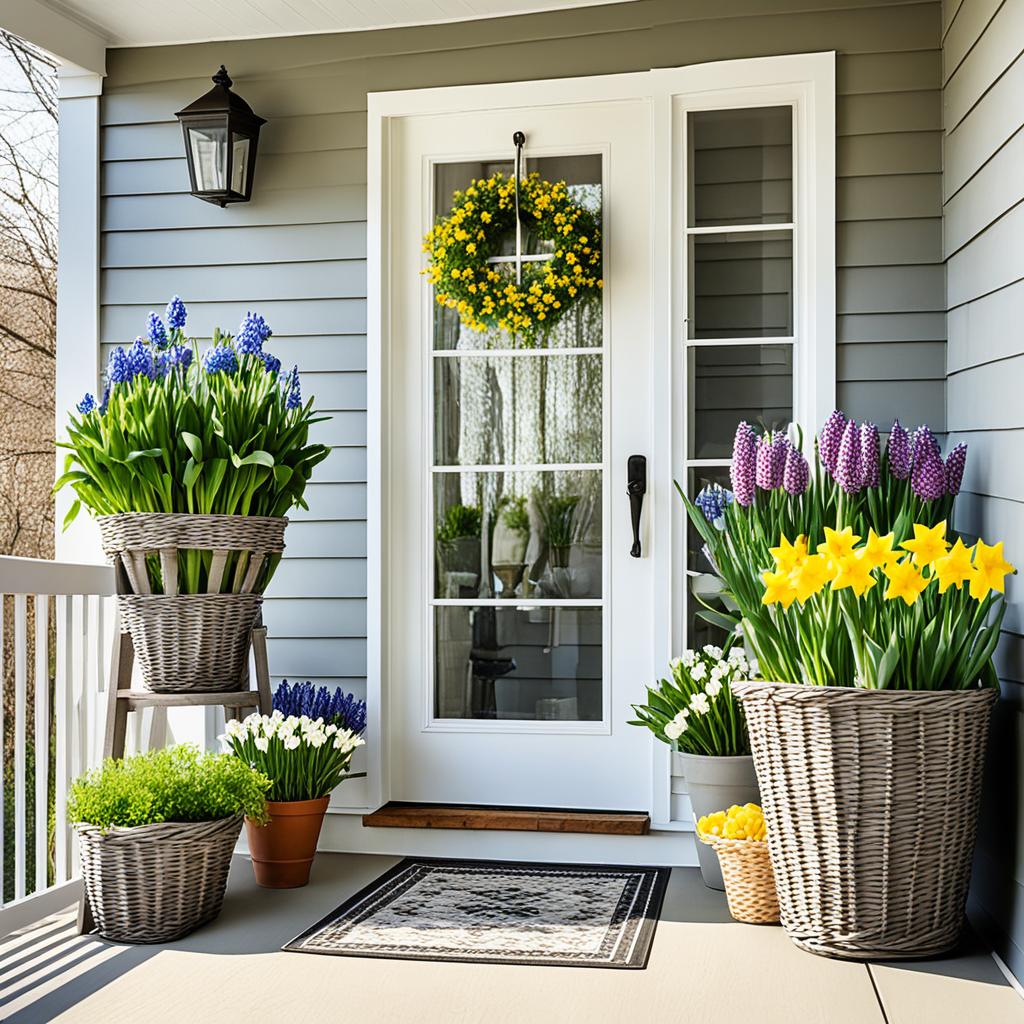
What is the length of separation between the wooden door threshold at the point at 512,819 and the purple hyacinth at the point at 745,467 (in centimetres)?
115

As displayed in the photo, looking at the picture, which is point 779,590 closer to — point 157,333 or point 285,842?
point 285,842

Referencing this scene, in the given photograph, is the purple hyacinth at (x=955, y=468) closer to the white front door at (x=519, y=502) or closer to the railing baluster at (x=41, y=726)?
the white front door at (x=519, y=502)

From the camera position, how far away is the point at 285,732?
11.2 feet

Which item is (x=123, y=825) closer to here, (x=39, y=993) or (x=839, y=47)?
(x=39, y=993)

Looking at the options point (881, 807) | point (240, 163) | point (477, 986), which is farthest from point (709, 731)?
point (240, 163)

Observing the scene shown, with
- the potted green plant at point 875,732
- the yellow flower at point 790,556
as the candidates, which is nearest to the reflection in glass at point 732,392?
the potted green plant at point 875,732

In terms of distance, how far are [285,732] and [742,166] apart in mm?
2158

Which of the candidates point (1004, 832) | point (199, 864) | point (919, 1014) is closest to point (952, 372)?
point (1004, 832)

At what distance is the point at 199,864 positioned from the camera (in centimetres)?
298

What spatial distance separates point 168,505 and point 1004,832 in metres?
2.21

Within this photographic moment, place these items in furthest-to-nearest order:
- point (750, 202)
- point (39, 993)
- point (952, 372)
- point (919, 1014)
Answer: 1. point (750, 202)
2. point (952, 372)
3. point (39, 993)
4. point (919, 1014)

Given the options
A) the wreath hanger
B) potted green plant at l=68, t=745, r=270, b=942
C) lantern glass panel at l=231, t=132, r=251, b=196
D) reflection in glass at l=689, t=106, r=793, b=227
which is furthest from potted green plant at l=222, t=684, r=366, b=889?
reflection in glass at l=689, t=106, r=793, b=227

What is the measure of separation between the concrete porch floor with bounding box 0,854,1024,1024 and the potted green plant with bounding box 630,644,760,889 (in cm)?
36

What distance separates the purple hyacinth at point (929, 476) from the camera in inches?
119
